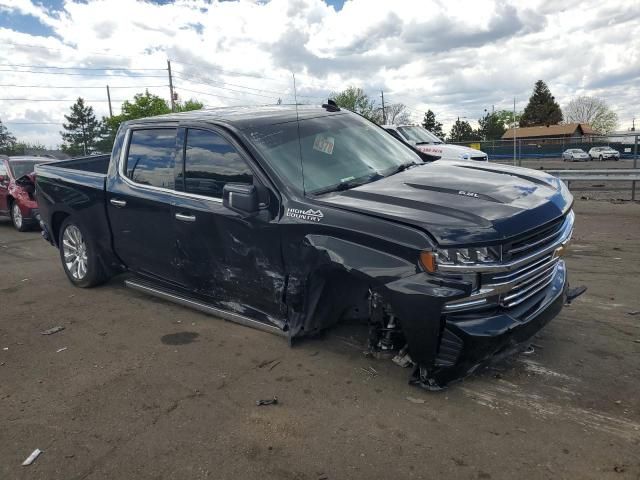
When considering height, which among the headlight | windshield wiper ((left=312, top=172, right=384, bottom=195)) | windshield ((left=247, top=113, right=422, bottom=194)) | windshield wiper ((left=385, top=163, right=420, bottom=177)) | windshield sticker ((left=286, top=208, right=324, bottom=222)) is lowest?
the headlight

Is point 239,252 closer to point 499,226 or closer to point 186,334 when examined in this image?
point 186,334

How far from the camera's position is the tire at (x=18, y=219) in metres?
11.2

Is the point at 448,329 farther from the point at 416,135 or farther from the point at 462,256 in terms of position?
the point at 416,135

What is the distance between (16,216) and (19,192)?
0.57m

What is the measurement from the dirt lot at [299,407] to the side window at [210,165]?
4.37ft

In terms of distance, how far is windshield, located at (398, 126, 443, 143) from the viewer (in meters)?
14.3

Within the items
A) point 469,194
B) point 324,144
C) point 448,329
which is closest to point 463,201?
point 469,194

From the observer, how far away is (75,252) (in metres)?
6.37

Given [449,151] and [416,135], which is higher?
[416,135]

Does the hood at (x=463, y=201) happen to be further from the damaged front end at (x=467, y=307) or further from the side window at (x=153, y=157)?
the side window at (x=153, y=157)

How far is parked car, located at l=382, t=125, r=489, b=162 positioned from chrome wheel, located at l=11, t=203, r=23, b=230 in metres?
8.39

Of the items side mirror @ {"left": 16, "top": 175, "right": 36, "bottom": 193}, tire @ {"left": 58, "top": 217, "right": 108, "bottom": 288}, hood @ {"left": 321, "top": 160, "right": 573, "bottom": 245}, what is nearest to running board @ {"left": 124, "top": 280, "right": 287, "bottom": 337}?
tire @ {"left": 58, "top": 217, "right": 108, "bottom": 288}

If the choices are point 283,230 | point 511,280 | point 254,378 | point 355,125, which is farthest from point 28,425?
point 355,125

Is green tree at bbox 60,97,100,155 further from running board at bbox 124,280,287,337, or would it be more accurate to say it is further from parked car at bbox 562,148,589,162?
running board at bbox 124,280,287,337
